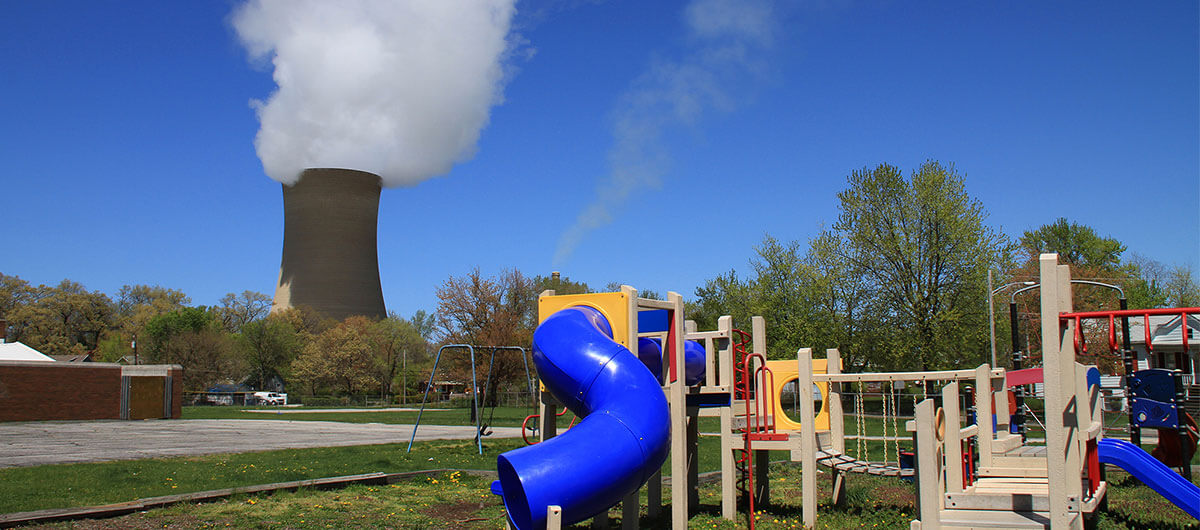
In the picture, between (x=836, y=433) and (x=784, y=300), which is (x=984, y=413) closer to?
(x=836, y=433)

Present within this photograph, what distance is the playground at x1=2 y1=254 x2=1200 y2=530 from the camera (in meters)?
→ 5.50

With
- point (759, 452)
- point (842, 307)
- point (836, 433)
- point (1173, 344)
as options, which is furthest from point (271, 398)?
point (836, 433)

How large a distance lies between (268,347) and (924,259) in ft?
180

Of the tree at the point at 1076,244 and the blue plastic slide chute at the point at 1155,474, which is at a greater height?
the tree at the point at 1076,244

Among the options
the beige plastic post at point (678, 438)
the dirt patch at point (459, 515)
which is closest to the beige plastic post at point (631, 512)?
the beige plastic post at point (678, 438)

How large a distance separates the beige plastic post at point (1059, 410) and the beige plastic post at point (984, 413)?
4.65 ft

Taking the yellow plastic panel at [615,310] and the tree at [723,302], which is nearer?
the yellow plastic panel at [615,310]

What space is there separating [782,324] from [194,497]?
34911 mm

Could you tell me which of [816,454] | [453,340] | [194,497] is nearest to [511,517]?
[816,454]

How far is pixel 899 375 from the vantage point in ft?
30.3

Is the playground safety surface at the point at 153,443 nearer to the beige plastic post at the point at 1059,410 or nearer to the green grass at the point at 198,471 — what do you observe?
the green grass at the point at 198,471

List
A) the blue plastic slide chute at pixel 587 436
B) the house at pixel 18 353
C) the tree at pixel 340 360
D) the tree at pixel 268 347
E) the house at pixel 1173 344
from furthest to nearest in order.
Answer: the tree at pixel 268 347 → the tree at pixel 340 360 → the house at pixel 18 353 → the house at pixel 1173 344 → the blue plastic slide chute at pixel 587 436

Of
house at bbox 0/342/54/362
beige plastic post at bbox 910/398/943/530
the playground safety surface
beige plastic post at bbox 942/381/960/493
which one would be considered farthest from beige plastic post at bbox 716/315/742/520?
house at bbox 0/342/54/362

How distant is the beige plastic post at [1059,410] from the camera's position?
5.44m
